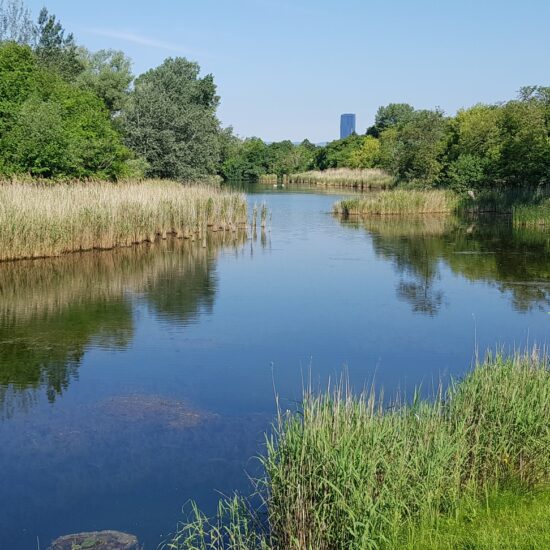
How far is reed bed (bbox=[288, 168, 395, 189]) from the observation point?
6237 centimetres

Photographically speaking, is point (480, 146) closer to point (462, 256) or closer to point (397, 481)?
point (462, 256)

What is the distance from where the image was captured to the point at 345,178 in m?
72.0

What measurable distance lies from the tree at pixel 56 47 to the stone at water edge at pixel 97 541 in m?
48.7

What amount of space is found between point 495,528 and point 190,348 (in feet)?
22.3

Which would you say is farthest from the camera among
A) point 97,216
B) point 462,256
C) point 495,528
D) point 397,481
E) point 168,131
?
point 168,131

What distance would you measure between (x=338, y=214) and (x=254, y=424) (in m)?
29.6

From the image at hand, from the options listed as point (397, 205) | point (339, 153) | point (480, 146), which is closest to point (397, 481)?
point (397, 205)

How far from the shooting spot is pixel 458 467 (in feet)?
17.6

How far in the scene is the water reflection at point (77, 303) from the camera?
31.5 ft

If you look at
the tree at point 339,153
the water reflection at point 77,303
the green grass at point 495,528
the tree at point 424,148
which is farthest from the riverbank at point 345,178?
the green grass at point 495,528

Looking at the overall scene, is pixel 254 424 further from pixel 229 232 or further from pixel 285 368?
pixel 229 232

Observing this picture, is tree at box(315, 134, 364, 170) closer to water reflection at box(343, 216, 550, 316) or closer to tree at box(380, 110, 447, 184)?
tree at box(380, 110, 447, 184)

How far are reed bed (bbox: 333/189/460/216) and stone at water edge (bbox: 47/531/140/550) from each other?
3184cm

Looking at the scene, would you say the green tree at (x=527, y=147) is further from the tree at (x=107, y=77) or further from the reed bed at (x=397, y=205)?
the tree at (x=107, y=77)
